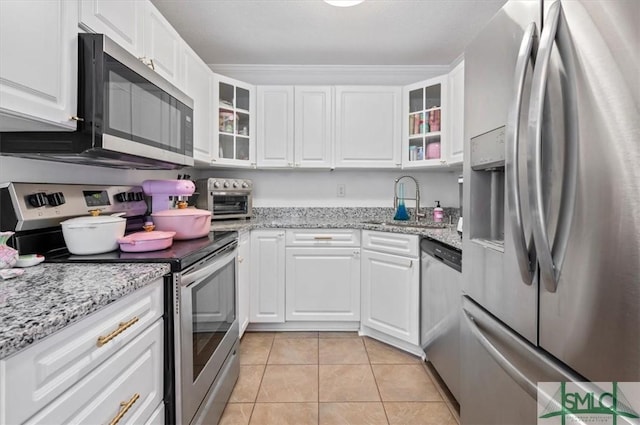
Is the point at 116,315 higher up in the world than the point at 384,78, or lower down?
lower down

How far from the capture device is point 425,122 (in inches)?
101

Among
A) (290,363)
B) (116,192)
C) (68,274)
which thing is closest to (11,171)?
(116,192)

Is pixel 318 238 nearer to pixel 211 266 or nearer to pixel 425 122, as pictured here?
pixel 211 266

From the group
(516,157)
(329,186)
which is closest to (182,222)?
(516,157)

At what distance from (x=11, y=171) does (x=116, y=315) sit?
0.85 metres

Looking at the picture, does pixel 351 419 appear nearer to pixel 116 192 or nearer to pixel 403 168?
pixel 116 192

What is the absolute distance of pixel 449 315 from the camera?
162cm

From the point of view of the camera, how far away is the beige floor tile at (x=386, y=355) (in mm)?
2070

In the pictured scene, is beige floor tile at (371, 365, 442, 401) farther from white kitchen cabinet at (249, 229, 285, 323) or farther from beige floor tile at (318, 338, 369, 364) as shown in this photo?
white kitchen cabinet at (249, 229, 285, 323)

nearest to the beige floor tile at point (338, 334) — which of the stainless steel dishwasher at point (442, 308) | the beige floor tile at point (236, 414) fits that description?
the stainless steel dishwasher at point (442, 308)

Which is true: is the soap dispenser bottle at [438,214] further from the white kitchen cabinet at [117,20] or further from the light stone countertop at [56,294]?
the white kitchen cabinet at [117,20]

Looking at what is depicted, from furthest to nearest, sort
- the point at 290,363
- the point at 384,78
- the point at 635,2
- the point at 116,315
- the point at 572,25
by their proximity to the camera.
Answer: the point at 384,78, the point at 290,363, the point at 116,315, the point at 572,25, the point at 635,2

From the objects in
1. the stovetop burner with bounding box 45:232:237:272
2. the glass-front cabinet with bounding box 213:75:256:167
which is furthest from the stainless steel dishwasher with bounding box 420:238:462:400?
the glass-front cabinet with bounding box 213:75:256:167

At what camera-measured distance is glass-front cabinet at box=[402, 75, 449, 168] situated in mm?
2438
